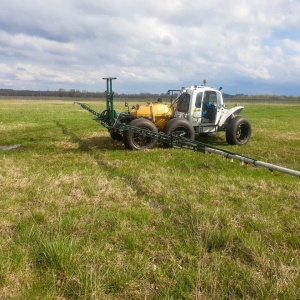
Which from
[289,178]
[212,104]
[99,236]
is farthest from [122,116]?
[99,236]

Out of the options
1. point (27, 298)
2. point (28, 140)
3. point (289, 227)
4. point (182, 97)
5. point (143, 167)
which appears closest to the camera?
point (27, 298)

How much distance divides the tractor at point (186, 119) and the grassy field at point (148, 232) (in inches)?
90.0

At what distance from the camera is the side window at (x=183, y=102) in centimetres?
1167

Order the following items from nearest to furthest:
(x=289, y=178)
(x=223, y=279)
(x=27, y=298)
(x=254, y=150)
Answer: (x=27, y=298)
(x=223, y=279)
(x=289, y=178)
(x=254, y=150)

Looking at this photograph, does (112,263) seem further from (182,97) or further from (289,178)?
(182,97)

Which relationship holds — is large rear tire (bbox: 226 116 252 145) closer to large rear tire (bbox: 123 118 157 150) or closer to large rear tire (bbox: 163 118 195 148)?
large rear tire (bbox: 163 118 195 148)

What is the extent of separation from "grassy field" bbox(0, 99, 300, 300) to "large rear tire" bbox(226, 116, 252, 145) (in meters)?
3.52

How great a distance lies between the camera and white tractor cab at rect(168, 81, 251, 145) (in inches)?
454

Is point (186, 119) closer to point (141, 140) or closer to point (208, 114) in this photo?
point (208, 114)

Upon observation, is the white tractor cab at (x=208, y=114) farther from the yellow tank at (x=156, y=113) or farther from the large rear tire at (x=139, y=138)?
the large rear tire at (x=139, y=138)

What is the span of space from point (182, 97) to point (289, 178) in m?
5.49

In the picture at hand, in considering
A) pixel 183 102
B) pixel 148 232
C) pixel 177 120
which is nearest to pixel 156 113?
pixel 177 120

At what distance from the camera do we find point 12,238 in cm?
415

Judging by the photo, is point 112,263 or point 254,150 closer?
point 112,263
